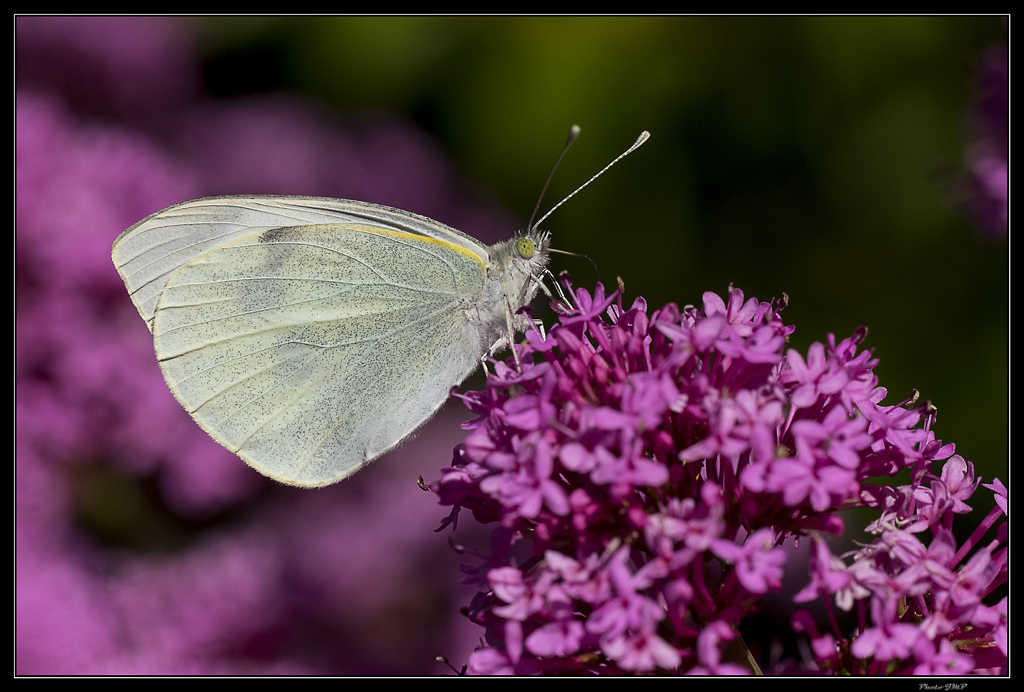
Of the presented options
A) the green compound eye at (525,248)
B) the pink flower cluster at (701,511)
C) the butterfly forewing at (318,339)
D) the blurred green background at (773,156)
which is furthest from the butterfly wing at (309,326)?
the blurred green background at (773,156)

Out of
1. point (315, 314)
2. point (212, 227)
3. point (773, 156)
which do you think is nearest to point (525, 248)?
point (315, 314)

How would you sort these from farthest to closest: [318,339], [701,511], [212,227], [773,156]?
[773,156]
[212,227]
[318,339]
[701,511]

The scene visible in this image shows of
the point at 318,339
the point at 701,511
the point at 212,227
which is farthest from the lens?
the point at 212,227

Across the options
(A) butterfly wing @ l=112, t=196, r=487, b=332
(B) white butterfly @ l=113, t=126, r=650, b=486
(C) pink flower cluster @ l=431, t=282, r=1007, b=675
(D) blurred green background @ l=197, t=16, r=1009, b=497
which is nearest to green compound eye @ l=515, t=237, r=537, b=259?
(B) white butterfly @ l=113, t=126, r=650, b=486

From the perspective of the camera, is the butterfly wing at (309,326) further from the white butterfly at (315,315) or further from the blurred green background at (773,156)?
the blurred green background at (773,156)

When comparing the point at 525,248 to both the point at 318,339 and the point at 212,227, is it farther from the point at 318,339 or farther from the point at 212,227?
the point at 212,227

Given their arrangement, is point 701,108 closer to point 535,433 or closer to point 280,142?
point 280,142

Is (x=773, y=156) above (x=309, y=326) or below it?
above

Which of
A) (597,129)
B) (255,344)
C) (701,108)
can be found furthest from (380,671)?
(701,108)

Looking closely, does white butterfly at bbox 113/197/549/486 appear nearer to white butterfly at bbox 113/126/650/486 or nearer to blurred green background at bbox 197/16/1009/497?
white butterfly at bbox 113/126/650/486
